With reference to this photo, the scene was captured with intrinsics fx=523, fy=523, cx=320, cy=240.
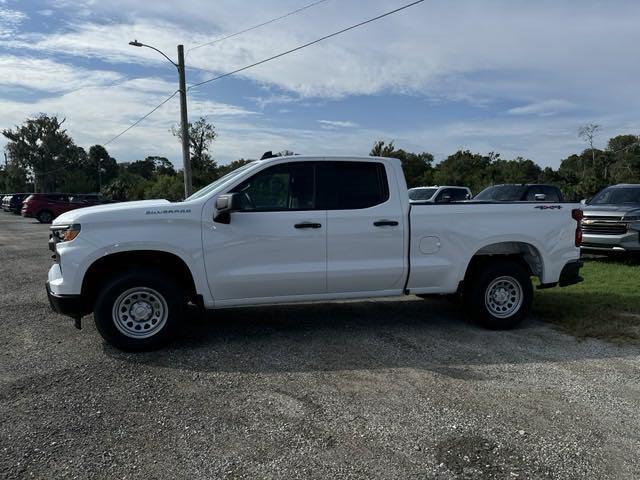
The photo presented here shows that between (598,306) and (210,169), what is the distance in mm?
47317

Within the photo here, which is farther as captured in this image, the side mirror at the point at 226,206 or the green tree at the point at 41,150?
the green tree at the point at 41,150

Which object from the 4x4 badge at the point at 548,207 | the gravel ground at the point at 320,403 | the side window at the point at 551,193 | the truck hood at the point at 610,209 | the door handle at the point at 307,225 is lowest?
the gravel ground at the point at 320,403

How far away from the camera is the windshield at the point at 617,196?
12.0m

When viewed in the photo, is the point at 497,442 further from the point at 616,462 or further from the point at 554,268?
the point at 554,268

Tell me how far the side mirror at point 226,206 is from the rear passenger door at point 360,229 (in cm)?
101

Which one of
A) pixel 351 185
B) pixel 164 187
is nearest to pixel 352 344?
pixel 351 185

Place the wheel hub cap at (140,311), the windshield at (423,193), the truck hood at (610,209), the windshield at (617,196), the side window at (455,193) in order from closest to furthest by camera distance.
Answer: the wheel hub cap at (140,311) → the truck hood at (610,209) → the windshield at (617,196) → the side window at (455,193) → the windshield at (423,193)

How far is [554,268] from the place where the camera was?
630 centimetres

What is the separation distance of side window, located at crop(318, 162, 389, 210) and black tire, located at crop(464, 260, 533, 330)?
1529mm

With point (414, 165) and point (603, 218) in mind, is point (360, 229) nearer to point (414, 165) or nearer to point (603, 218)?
point (603, 218)

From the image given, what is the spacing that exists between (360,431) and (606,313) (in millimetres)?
4680

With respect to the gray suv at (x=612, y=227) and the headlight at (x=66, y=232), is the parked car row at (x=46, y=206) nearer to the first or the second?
the headlight at (x=66, y=232)

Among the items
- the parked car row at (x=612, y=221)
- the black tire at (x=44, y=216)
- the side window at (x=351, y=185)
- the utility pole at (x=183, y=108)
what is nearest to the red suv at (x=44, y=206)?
the black tire at (x=44, y=216)

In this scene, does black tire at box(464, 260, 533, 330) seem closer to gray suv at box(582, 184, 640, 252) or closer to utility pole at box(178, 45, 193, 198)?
gray suv at box(582, 184, 640, 252)
